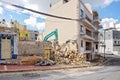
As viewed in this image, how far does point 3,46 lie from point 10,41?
132 centimetres

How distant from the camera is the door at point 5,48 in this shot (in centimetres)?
2925

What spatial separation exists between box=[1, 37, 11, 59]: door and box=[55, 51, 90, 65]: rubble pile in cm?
862

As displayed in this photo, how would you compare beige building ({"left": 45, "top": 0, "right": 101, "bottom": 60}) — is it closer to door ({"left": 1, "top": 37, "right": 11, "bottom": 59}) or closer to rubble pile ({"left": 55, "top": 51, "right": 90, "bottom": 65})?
rubble pile ({"left": 55, "top": 51, "right": 90, "bottom": 65})

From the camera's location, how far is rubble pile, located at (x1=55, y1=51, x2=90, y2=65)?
35.8 meters

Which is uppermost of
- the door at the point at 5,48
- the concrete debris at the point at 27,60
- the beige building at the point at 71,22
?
the beige building at the point at 71,22

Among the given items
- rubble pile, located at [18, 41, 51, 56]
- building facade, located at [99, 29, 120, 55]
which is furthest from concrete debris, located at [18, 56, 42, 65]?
building facade, located at [99, 29, 120, 55]

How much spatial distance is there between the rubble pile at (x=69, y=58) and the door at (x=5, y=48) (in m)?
8.62

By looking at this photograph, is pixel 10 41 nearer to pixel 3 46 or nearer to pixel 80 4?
pixel 3 46

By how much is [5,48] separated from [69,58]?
12.2 m

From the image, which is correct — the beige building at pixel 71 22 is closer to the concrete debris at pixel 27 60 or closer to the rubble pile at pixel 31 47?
the rubble pile at pixel 31 47

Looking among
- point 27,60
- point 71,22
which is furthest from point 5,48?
point 71,22

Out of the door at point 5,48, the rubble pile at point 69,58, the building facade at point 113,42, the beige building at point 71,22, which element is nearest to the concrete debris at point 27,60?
the door at point 5,48

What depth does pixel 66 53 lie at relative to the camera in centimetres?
3800

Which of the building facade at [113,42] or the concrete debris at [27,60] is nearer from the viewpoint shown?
the concrete debris at [27,60]
